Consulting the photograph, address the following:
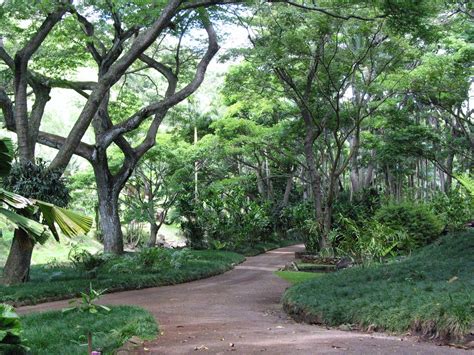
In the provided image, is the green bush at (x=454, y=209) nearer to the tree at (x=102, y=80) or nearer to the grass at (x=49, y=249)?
the tree at (x=102, y=80)

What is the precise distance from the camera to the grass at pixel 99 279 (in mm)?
10195

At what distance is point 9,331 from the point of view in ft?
14.8

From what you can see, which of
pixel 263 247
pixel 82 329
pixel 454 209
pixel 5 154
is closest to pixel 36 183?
pixel 82 329

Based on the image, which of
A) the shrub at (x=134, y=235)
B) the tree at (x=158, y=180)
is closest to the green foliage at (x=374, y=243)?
the tree at (x=158, y=180)

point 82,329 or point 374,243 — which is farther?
point 374,243

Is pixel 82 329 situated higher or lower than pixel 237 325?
higher

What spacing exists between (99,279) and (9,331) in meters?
7.62

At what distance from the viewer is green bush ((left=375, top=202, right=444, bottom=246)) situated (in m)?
15.8

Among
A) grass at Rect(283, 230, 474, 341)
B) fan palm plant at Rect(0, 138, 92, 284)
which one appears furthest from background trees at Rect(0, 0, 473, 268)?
fan palm plant at Rect(0, 138, 92, 284)

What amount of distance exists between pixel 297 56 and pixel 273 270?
22.9 feet

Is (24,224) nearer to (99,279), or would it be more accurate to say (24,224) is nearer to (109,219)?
(99,279)

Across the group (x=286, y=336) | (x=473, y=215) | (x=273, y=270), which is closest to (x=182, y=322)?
(x=286, y=336)

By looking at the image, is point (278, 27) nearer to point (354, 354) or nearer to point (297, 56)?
point (297, 56)

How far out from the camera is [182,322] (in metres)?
7.71
